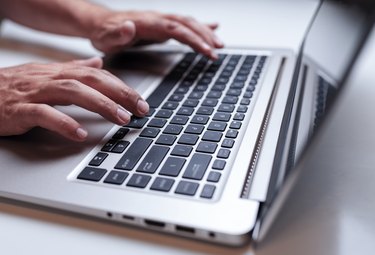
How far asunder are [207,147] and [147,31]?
40 cm

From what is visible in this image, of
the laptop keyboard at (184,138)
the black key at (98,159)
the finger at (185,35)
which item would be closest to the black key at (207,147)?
the laptop keyboard at (184,138)

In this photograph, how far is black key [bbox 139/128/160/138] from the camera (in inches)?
18.4

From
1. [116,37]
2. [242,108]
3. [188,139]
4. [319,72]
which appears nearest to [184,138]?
[188,139]

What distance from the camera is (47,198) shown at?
1.23 feet

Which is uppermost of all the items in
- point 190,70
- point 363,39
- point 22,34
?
point 363,39

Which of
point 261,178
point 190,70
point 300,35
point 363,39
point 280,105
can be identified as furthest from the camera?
point 300,35

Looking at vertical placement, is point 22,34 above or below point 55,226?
below

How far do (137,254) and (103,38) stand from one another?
1.67 feet

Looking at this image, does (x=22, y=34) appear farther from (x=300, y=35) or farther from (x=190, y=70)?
(x=300, y=35)

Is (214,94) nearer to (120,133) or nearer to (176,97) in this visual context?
(176,97)

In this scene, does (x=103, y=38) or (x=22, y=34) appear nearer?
(x=103, y=38)

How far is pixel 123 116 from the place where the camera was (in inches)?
19.0

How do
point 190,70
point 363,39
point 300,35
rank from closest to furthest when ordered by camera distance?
point 363,39
point 190,70
point 300,35

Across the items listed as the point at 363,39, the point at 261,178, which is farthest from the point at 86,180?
the point at 363,39
